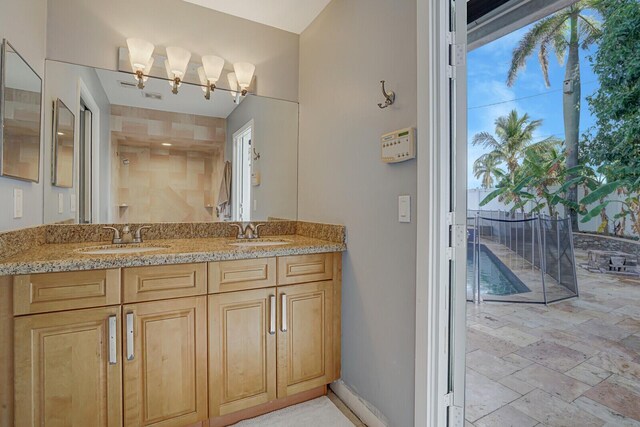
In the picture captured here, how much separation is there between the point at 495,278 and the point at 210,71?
2938 millimetres

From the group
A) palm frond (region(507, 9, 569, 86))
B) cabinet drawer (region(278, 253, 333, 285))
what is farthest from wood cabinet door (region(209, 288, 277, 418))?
palm frond (region(507, 9, 569, 86))

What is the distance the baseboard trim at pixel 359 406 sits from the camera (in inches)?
61.3

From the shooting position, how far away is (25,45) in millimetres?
1410

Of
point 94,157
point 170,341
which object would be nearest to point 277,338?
point 170,341

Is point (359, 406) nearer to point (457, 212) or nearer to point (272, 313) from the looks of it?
point (272, 313)

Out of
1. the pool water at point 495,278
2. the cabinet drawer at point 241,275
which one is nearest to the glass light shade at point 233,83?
the cabinet drawer at point 241,275

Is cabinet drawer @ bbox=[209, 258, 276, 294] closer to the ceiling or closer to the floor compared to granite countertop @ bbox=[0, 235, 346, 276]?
closer to the floor

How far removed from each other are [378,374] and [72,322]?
4.67ft

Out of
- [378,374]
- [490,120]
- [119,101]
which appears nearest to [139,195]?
[119,101]

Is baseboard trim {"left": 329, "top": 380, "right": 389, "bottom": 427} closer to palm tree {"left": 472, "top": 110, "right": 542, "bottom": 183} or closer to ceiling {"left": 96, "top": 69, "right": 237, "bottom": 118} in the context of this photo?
palm tree {"left": 472, "top": 110, "right": 542, "bottom": 183}

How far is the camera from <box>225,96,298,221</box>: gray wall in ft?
7.53

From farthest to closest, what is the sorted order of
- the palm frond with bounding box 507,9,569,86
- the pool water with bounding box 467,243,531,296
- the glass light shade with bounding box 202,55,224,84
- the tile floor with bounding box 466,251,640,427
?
the pool water with bounding box 467,243,531,296 → the glass light shade with bounding box 202,55,224,84 → the palm frond with bounding box 507,9,569,86 → the tile floor with bounding box 466,251,640,427

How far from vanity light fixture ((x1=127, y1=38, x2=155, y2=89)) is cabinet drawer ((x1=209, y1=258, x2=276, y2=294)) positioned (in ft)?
4.39

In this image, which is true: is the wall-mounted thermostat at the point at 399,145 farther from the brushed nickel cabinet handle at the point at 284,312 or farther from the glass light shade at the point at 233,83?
the glass light shade at the point at 233,83
